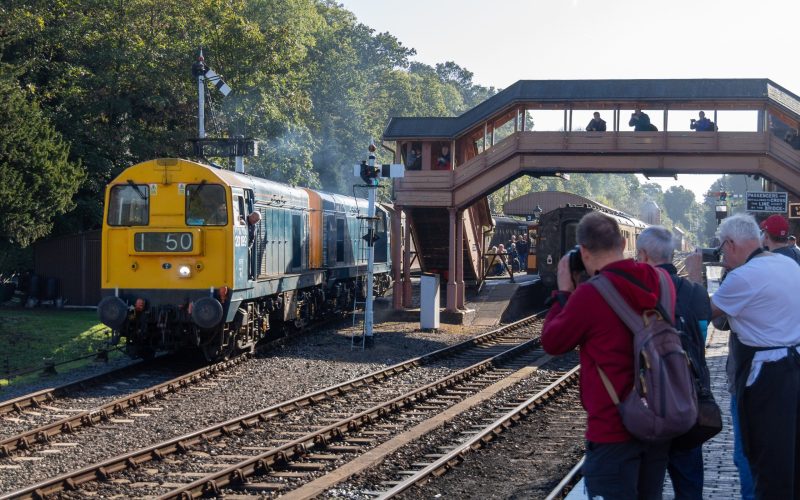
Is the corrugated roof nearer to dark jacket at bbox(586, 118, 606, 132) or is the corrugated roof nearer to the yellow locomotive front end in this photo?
dark jacket at bbox(586, 118, 606, 132)

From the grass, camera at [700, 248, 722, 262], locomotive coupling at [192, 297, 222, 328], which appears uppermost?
camera at [700, 248, 722, 262]

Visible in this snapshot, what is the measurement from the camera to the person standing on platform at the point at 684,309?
5992mm

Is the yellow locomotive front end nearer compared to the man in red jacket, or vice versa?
the man in red jacket

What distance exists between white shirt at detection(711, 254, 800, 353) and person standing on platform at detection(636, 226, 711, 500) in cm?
17

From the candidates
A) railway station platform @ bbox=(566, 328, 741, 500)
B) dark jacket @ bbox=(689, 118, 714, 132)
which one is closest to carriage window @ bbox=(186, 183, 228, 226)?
railway station platform @ bbox=(566, 328, 741, 500)

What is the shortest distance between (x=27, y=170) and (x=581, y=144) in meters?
12.8

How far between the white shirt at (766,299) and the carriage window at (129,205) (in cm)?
1172

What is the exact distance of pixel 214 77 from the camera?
23.8 m

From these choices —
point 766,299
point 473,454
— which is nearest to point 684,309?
point 766,299

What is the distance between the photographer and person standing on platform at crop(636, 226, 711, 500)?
5.99m

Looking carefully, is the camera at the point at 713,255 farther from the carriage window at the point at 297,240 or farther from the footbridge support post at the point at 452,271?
the footbridge support post at the point at 452,271

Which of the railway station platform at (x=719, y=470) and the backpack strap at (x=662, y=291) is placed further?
the railway station platform at (x=719, y=470)

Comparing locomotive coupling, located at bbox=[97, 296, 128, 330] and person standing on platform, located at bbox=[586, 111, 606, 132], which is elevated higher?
person standing on platform, located at bbox=[586, 111, 606, 132]

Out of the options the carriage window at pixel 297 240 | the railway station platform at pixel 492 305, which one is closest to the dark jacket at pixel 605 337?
the carriage window at pixel 297 240
